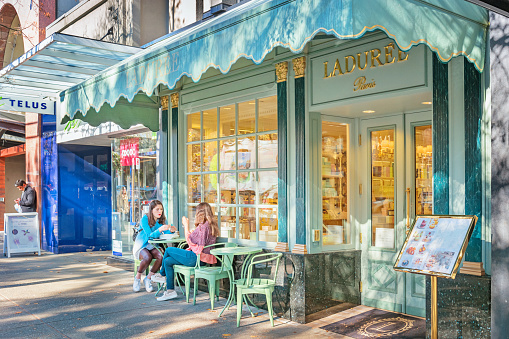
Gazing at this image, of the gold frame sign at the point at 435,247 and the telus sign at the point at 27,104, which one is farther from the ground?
the telus sign at the point at 27,104

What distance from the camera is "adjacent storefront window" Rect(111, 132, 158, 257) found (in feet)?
32.5

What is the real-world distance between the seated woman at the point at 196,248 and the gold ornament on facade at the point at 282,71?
6.37 feet

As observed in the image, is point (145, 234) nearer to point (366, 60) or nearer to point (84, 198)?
point (366, 60)

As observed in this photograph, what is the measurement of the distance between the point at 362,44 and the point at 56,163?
31.0ft

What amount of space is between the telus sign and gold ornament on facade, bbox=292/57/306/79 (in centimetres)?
662

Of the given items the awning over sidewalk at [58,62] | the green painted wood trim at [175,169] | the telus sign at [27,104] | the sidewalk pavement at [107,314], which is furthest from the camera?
the telus sign at [27,104]

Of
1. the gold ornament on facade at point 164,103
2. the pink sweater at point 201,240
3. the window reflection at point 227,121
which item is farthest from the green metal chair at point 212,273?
the gold ornament on facade at point 164,103

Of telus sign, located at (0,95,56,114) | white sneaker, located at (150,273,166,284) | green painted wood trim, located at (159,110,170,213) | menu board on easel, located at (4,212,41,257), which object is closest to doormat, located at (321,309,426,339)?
white sneaker, located at (150,273,166,284)

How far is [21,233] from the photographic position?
1211 centimetres

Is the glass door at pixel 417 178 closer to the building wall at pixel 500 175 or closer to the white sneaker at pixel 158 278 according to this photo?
the building wall at pixel 500 175

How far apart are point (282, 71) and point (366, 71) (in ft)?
4.25

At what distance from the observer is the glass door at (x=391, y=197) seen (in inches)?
240

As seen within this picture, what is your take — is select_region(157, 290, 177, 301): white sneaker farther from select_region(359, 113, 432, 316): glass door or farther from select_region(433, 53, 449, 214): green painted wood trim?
select_region(433, 53, 449, 214): green painted wood trim

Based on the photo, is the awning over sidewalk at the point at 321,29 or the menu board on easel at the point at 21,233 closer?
the awning over sidewalk at the point at 321,29
